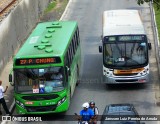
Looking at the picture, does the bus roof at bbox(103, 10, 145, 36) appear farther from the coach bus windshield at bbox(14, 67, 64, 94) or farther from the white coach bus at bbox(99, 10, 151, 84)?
the coach bus windshield at bbox(14, 67, 64, 94)

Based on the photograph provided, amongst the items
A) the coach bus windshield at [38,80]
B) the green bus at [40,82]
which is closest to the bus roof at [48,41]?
the green bus at [40,82]

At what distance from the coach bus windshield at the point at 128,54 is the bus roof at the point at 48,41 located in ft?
7.50

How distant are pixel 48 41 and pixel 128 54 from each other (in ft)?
14.1

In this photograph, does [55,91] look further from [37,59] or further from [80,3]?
[80,3]

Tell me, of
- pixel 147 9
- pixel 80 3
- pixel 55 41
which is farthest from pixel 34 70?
pixel 80 3

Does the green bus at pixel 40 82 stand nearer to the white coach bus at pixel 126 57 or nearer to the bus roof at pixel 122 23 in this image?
the white coach bus at pixel 126 57

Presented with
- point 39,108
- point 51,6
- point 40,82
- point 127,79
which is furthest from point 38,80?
point 51,6

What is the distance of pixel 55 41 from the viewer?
23.5 metres

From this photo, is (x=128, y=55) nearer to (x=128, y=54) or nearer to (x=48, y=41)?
(x=128, y=54)

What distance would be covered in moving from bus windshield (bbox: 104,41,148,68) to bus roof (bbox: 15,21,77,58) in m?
2.32

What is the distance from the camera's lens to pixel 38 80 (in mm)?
21312

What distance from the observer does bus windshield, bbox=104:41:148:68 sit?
2527 cm

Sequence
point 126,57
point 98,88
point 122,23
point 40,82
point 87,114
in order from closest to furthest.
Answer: point 87,114 → point 40,82 → point 126,57 → point 98,88 → point 122,23

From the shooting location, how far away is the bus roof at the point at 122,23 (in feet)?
84.6
